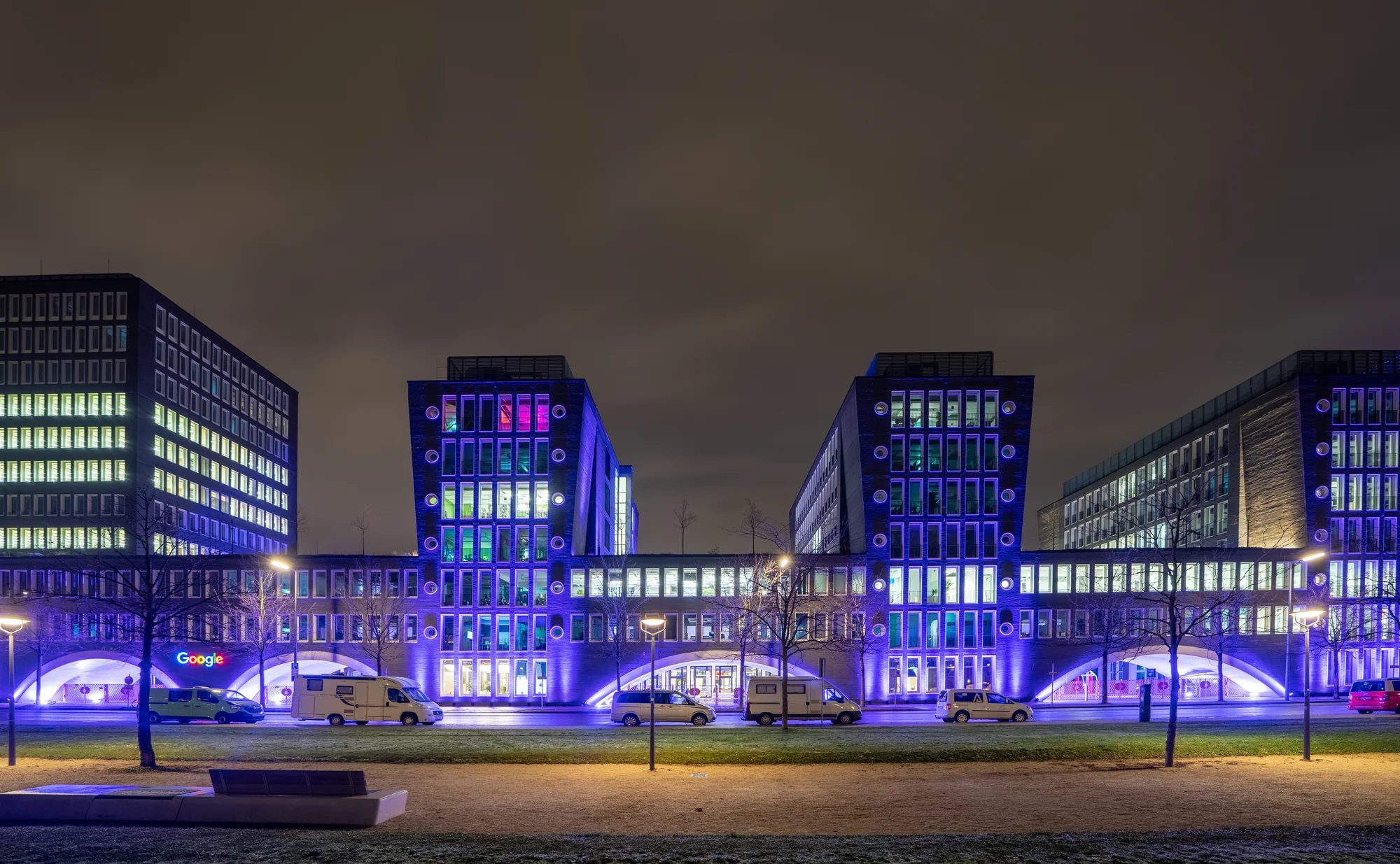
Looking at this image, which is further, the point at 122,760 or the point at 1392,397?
the point at 1392,397

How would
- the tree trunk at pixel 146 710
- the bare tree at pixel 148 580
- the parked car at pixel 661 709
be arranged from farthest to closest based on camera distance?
the parked car at pixel 661 709, the bare tree at pixel 148 580, the tree trunk at pixel 146 710

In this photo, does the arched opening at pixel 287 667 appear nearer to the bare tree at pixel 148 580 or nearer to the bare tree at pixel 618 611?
the bare tree at pixel 148 580

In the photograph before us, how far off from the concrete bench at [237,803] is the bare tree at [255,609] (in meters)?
56.3

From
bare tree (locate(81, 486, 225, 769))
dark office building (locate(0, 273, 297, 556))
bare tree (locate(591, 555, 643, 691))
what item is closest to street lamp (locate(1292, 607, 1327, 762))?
bare tree (locate(81, 486, 225, 769))

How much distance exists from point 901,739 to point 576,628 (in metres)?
45.5

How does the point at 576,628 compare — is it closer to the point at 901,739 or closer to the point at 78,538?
the point at 901,739

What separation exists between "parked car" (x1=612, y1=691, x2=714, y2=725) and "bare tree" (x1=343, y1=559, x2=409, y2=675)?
34.9 metres

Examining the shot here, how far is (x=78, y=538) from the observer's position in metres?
113

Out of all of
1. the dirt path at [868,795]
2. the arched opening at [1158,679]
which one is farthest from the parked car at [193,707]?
the arched opening at [1158,679]

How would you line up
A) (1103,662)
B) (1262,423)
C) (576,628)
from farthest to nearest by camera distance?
(1262,423) < (576,628) < (1103,662)

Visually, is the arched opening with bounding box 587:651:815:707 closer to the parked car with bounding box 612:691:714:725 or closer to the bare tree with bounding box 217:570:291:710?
the bare tree with bounding box 217:570:291:710

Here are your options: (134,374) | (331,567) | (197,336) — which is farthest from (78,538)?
(331,567)

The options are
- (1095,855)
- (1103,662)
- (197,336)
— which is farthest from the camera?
(197,336)

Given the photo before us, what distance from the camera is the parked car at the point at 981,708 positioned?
52.7 meters
